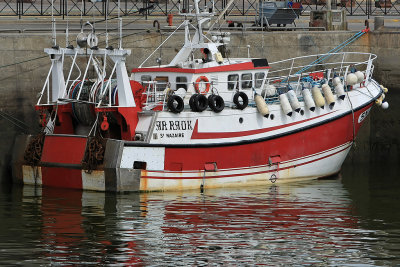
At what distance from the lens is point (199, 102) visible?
2647cm

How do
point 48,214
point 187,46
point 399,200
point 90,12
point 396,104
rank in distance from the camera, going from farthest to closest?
point 90,12
point 396,104
point 187,46
point 399,200
point 48,214

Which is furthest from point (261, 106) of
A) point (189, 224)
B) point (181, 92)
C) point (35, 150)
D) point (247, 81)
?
point (35, 150)

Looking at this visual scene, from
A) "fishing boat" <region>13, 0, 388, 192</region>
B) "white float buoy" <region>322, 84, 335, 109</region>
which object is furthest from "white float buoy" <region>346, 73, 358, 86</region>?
"white float buoy" <region>322, 84, 335, 109</region>

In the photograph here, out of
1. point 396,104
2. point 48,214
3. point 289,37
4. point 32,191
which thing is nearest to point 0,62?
point 32,191

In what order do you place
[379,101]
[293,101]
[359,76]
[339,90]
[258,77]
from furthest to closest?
[379,101] → [359,76] → [339,90] → [258,77] → [293,101]

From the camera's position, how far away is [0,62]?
92.5ft

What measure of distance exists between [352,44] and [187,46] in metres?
5.96

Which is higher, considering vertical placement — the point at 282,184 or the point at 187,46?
the point at 187,46

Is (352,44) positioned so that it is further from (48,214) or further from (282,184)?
(48,214)

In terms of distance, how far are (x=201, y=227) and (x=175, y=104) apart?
407 cm

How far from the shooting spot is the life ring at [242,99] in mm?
26953

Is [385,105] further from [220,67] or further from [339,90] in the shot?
[220,67]

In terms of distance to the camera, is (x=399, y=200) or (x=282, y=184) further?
(x=282, y=184)

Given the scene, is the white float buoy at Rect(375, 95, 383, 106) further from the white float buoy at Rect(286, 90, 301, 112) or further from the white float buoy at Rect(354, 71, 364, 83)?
the white float buoy at Rect(286, 90, 301, 112)
